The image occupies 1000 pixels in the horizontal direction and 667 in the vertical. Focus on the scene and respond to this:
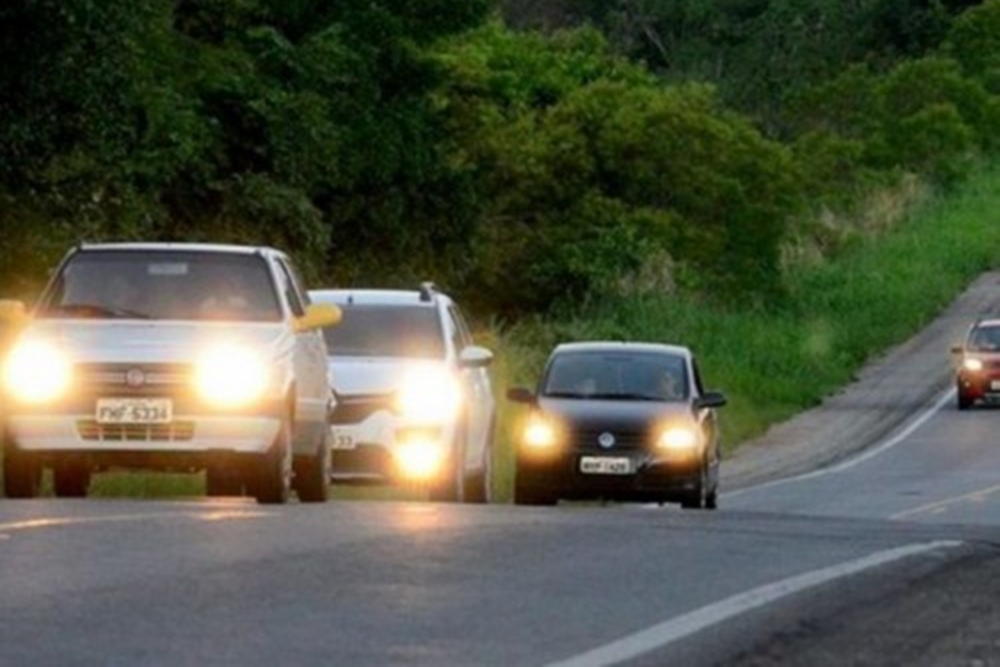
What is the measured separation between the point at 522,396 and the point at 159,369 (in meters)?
11.2

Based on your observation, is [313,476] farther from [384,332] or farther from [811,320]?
[811,320]

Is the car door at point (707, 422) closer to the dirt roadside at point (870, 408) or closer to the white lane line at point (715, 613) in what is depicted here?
the dirt roadside at point (870, 408)

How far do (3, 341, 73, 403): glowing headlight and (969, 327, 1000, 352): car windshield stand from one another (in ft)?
137

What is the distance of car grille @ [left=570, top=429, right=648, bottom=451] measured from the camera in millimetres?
30375

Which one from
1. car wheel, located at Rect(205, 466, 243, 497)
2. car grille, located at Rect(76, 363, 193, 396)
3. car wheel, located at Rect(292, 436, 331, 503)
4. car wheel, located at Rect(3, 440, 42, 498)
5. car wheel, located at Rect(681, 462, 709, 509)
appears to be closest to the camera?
car grille, located at Rect(76, 363, 193, 396)

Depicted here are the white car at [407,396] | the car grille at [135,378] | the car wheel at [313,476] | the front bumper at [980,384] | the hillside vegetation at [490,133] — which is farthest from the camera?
the front bumper at [980,384]

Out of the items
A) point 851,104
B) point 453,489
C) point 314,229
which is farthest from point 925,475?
point 851,104

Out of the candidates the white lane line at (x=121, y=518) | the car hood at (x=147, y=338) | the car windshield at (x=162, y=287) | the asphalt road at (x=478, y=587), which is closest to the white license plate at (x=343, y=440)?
the car windshield at (x=162, y=287)

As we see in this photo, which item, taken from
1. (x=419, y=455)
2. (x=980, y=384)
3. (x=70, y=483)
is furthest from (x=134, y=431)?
(x=980, y=384)

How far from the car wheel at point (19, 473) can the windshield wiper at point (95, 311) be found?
0.96m

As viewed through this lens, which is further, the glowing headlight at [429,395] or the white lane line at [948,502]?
the white lane line at [948,502]

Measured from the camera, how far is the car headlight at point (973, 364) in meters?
61.1

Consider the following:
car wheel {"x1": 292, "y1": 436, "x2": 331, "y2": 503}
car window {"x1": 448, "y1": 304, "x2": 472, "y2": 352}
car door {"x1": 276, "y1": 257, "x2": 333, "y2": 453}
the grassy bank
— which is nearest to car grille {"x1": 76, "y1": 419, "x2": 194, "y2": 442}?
car door {"x1": 276, "y1": 257, "x2": 333, "y2": 453}

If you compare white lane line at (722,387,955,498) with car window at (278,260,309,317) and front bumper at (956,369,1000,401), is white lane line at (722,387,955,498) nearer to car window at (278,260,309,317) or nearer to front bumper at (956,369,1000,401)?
front bumper at (956,369,1000,401)
